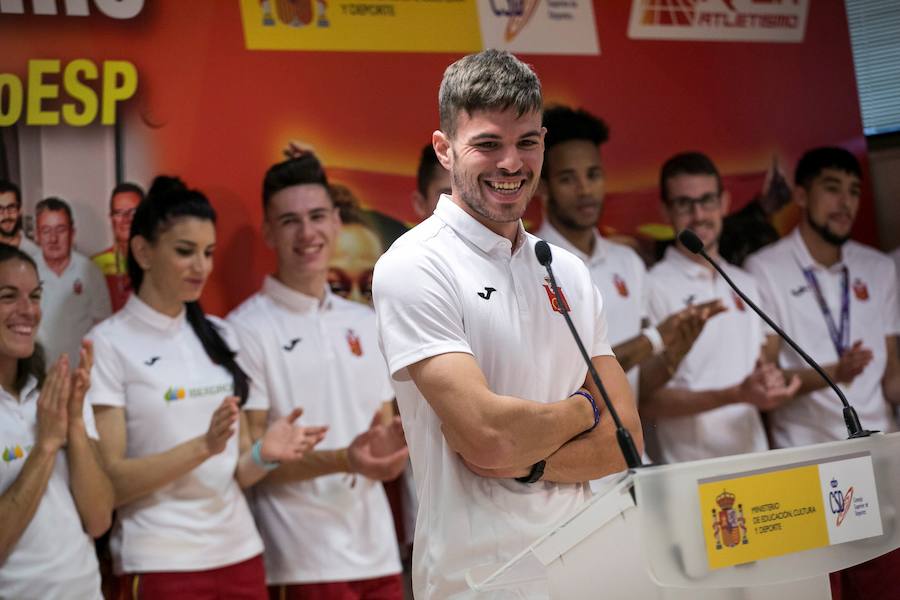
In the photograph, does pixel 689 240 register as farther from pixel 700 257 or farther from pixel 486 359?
pixel 700 257

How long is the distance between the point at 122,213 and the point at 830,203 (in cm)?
380

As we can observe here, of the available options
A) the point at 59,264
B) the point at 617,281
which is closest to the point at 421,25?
the point at 617,281

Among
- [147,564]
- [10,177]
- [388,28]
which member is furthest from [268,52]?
[147,564]

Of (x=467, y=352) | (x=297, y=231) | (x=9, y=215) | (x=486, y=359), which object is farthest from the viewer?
(x=297, y=231)

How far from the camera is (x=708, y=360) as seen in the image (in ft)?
17.9

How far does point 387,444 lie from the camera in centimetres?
456

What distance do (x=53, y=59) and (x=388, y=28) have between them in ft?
5.10

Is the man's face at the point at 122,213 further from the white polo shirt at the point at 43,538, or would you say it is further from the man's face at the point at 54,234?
the white polo shirt at the point at 43,538

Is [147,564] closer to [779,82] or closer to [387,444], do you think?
[387,444]

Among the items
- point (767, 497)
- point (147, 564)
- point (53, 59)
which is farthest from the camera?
point (53, 59)

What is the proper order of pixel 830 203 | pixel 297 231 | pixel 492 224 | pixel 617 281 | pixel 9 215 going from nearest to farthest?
pixel 492 224 → pixel 9 215 → pixel 297 231 → pixel 617 281 → pixel 830 203

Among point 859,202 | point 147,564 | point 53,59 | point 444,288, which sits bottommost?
point 147,564

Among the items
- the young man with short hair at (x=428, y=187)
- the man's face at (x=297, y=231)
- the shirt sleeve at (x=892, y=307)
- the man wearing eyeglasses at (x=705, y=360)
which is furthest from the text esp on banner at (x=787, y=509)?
the shirt sleeve at (x=892, y=307)

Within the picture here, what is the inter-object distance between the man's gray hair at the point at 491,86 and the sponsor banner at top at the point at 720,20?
3.57 metres
